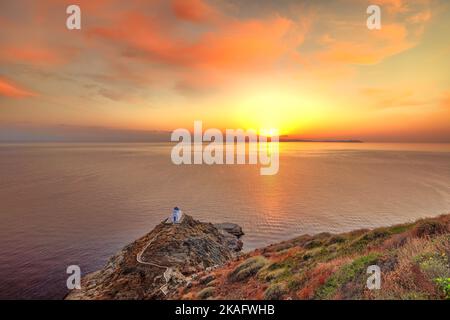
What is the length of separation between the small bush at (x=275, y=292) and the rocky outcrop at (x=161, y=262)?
9.63 metres

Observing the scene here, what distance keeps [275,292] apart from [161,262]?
1482 centimetres

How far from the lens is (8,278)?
2603cm

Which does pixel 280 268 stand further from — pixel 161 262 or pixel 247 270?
pixel 161 262

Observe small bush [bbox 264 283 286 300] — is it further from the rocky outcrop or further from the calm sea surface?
the calm sea surface

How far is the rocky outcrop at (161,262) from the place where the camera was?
21203 mm

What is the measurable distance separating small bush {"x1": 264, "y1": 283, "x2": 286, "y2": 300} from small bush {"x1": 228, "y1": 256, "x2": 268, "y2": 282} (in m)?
4.52

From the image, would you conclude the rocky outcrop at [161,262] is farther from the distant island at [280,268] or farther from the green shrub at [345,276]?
the green shrub at [345,276]

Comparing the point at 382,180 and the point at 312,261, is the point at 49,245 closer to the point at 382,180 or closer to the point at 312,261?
the point at 312,261

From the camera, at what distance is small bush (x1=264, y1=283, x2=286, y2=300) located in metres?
13.1

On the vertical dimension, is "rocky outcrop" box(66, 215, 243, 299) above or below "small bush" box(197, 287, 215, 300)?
below

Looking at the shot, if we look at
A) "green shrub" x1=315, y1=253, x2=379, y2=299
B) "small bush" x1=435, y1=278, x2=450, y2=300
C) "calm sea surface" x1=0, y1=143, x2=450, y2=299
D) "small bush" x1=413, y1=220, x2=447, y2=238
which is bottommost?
"calm sea surface" x1=0, y1=143, x2=450, y2=299

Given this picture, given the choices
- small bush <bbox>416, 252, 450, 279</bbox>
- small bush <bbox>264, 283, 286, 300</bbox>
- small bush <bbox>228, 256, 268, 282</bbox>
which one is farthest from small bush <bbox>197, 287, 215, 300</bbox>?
small bush <bbox>416, 252, 450, 279</bbox>

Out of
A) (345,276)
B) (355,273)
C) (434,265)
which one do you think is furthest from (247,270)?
(434,265)

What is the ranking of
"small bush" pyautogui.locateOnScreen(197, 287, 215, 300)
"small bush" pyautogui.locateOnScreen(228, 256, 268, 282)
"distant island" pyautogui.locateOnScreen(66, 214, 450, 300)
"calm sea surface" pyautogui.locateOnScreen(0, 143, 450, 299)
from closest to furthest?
"distant island" pyautogui.locateOnScreen(66, 214, 450, 300)
"small bush" pyautogui.locateOnScreen(197, 287, 215, 300)
"small bush" pyautogui.locateOnScreen(228, 256, 268, 282)
"calm sea surface" pyautogui.locateOnScreen(0, 143, 450, 299)
